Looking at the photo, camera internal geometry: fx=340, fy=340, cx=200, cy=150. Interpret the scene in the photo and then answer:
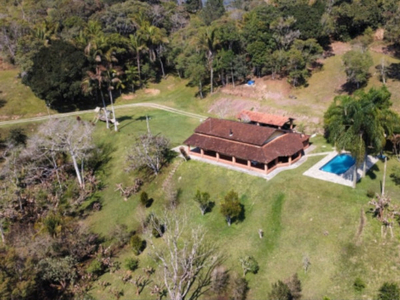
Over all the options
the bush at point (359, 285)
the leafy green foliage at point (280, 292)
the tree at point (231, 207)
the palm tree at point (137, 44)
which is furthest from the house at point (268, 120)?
the palm tree at point (137, 44)

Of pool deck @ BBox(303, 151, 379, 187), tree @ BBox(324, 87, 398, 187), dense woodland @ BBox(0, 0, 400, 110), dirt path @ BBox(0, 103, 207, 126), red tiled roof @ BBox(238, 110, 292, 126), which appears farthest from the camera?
dense woodland @ BBox(0, 0, 400, 110)

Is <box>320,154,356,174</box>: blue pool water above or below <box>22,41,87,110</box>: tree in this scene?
below

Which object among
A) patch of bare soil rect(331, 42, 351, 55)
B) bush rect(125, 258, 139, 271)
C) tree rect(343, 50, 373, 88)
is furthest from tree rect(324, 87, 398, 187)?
patch of bare soil rect(331, 42, 351, 55)

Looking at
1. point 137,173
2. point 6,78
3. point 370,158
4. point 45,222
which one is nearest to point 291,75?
point 370,158

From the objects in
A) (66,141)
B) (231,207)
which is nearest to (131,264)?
(231,207)

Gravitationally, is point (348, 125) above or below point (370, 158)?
above

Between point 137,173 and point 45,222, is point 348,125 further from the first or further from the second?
point 45,222

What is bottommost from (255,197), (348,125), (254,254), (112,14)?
(254,254)

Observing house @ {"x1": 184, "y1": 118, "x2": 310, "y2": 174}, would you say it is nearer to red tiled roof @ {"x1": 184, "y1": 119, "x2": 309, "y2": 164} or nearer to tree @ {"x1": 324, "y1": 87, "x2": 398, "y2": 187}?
red tiled roof @ {"x1": 184, "y1": 119, "x2": 309, "y2": 164}

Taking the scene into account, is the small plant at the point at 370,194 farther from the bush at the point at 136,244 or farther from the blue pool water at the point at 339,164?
the bush at the point at 136,244
